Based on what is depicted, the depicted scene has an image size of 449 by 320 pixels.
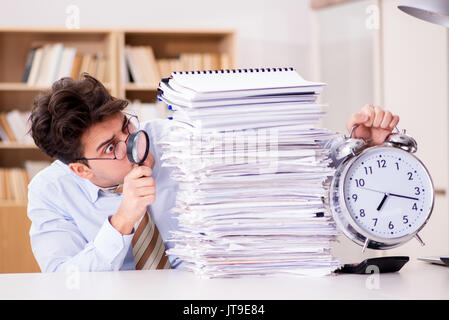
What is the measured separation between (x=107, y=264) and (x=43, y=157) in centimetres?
330

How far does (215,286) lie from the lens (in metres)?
1.00

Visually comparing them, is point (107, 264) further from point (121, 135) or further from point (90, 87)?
point (90, 87)

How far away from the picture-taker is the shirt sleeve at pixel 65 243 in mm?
1294

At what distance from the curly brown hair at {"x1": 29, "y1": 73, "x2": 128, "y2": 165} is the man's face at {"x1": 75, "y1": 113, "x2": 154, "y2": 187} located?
0.02 m

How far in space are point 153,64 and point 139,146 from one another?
312 centimetres

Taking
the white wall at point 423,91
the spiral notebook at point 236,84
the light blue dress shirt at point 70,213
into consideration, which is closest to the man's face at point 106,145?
the light blue dress shirt at point 70,213

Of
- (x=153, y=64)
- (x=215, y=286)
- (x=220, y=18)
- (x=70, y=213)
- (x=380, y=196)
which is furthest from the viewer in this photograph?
(x=220, y=18)

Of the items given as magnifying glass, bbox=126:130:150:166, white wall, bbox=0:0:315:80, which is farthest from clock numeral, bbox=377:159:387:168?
white wall, bbox=0:0:315:80

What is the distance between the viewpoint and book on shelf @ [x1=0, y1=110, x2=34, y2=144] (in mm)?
4152

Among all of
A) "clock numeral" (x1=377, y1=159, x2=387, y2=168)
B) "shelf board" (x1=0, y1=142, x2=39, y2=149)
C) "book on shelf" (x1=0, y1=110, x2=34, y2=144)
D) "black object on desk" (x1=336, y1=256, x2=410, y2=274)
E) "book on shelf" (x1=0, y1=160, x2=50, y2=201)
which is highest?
"clock numeral" (x1=377, y1=159, x2=387, y2=168)

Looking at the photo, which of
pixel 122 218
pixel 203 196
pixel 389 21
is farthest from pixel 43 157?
pixel 203 196

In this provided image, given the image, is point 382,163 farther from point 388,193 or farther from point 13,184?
point 13,184

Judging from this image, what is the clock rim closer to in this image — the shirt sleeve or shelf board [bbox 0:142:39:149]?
the shirt sleeve

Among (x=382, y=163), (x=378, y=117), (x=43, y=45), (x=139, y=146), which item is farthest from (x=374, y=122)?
(x=43, y=45)
